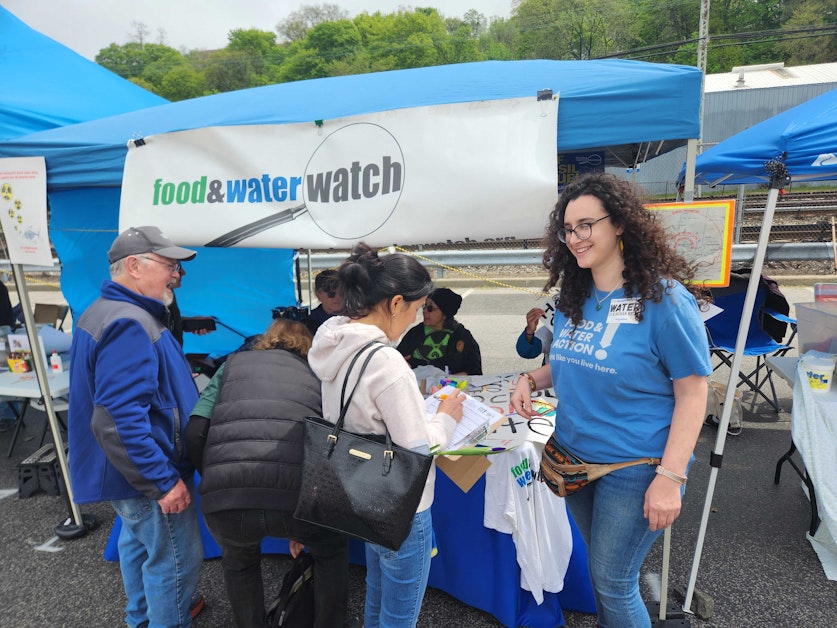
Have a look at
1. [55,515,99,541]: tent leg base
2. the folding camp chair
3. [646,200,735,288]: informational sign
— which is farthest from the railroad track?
[55,515,99,541]: tent leg base

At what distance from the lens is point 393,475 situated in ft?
4.70

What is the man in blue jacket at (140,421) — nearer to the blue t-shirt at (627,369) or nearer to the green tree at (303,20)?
the blue t-shirt at (627,369)

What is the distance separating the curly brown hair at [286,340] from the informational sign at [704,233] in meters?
1.39

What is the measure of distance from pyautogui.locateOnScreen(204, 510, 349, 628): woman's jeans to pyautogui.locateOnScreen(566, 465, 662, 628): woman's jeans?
82 centimetres

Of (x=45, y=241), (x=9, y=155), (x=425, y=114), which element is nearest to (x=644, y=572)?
(x=425, y=114)

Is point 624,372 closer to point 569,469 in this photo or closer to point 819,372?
point 569,469

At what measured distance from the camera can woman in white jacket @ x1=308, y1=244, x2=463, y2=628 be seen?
4.75 feet

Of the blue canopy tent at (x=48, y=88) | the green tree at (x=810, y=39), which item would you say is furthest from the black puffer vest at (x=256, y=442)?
the green tree at (x=810, y=39)

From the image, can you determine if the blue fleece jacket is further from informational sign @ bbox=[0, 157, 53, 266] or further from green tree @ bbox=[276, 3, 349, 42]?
green tree @ bbox=[276, 3, 349, 42]

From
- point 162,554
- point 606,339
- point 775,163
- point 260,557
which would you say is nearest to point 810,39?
point 775,163

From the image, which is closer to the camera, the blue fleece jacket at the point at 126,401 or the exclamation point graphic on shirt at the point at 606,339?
the exclamation point graphic on shirt at the point at 606,339

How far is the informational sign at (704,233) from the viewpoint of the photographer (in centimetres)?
198

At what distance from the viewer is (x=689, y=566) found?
2570 mm

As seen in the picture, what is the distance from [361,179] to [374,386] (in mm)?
1110
